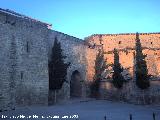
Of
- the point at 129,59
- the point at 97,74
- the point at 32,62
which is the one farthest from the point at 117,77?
the point at 32,62

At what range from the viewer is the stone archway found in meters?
28.2

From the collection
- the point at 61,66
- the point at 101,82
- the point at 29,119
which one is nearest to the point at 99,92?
the point at 101,82

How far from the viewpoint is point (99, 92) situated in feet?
94.4

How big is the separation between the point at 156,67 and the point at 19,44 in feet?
60.1

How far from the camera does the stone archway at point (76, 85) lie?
92.6ft

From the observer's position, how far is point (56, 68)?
22.6m

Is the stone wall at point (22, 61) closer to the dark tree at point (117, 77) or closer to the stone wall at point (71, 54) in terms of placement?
the stone wall at point (71, 54)

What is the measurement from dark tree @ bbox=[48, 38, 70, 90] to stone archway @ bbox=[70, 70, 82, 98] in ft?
15.4

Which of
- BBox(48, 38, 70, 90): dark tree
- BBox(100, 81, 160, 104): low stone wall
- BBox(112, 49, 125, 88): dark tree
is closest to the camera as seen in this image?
BBox(48, 38, 70, 90): dark tree

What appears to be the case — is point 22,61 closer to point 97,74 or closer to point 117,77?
point 117,77

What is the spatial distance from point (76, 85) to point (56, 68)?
6.35m

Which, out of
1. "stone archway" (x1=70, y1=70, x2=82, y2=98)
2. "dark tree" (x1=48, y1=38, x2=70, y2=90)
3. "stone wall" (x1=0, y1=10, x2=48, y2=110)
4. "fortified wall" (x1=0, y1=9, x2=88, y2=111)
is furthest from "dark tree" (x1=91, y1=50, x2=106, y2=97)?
"stone wall" (x1=0, y1=10, x2=48, y2=110)

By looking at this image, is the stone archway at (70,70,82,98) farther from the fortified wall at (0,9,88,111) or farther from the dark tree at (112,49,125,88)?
the fortified wall at (0,9,88,111)

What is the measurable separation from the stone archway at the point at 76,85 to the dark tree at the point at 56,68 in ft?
15.4
